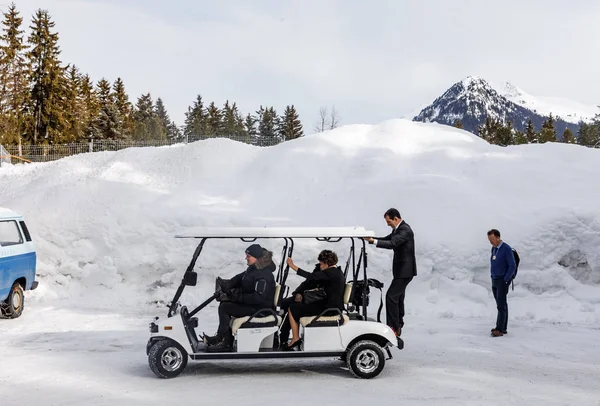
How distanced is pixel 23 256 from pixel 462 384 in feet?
31.3

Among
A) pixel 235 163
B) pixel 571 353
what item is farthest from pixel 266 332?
pixel 235 163

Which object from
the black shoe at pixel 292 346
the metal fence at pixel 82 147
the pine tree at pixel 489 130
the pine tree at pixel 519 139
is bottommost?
the black shoe at pixel 292 346

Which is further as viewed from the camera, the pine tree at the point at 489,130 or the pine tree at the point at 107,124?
the pine tree at the point at 489,130

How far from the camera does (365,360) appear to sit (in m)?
8.05

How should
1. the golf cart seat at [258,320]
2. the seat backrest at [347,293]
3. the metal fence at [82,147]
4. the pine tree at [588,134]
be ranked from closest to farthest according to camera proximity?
the golf cart seat at [258,320], the seat backrest at [347,293], the metal fence at [82,147], the pine tree at [588,134]

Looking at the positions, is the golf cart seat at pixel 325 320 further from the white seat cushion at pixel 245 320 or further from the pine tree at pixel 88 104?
the pine tree at pixel 88 104

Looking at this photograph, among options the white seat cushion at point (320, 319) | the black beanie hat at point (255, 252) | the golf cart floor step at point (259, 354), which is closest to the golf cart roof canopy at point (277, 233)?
the black beanie hat at point (255, 252)

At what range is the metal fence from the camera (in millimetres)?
31609

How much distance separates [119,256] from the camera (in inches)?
628

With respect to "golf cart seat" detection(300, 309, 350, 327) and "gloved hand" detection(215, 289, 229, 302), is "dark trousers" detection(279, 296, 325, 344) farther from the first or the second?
"gloved hand" detection(215, 289, 229, 302)

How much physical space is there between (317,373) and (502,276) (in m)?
4.56

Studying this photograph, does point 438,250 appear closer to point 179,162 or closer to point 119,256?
point 119,256

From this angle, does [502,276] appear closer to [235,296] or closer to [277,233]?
[277,233]

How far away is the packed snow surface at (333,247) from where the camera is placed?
26.3ft
